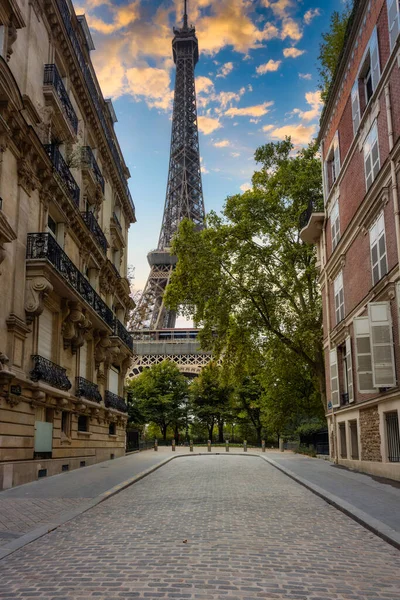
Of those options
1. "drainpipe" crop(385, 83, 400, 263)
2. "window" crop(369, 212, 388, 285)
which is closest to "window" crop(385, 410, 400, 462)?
"window" crop(369, 212, 388, 285)

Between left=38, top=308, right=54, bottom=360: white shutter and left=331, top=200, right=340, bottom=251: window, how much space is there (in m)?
11.2

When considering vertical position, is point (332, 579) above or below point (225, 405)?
below

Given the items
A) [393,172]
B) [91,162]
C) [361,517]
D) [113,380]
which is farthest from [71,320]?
[361,517]

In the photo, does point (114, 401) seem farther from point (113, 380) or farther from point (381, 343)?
point (381, 343)

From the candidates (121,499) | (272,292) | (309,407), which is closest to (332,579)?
(121,499)

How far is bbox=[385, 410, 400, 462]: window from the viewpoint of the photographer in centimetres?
1609

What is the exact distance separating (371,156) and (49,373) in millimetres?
11728

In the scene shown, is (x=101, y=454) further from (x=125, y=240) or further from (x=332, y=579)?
(x=332, y=579)

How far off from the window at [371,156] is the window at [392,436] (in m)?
6.90

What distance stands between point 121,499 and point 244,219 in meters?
19.2

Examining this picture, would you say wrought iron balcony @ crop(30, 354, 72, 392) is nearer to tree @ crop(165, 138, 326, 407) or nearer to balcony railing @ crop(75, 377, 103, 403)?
balcony railing @ crop(75, 377, 103, 403)

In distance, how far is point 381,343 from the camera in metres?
15.7

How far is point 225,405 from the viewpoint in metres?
57.6

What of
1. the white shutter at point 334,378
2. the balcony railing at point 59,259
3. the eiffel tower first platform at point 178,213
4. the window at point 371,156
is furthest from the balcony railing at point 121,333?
the eiffel tower first platform at point 178,213
